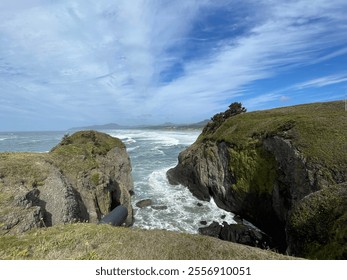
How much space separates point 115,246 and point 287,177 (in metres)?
18.0

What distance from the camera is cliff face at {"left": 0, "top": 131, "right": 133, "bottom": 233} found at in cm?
1227

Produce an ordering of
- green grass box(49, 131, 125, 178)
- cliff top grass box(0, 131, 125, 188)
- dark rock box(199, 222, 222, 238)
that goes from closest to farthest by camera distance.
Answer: cliff top grass box(0, 131, 125, 188) < green grass box(49, 131, 125, 178) < dark rock box(199, 222, 222, 238)

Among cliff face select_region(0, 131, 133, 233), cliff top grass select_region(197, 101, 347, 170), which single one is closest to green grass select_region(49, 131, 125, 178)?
cliff face select_region(0, 131, 133, 233)

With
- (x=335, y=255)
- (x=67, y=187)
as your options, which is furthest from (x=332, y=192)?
(x=67, y=187)

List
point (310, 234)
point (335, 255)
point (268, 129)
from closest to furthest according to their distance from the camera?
point (335, 255) < point (310, 234) < point (268, 129)

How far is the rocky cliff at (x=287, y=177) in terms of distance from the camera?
11.1 meters

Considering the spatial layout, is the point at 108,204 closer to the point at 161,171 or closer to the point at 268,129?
the point at 268,129

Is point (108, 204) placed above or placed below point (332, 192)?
below

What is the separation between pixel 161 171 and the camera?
4631 cm

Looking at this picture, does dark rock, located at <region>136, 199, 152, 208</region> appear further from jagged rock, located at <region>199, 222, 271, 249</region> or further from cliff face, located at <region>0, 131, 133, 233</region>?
jagged rock, located at <region>199, 222, 271, 249</region>

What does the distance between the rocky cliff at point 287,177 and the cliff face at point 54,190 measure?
39.7 ft

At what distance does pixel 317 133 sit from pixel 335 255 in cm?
1540

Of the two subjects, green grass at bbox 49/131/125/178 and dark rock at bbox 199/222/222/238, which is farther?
dark rock at bbox 199/222/222/238

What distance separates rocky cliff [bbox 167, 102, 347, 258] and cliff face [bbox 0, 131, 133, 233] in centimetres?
1211
